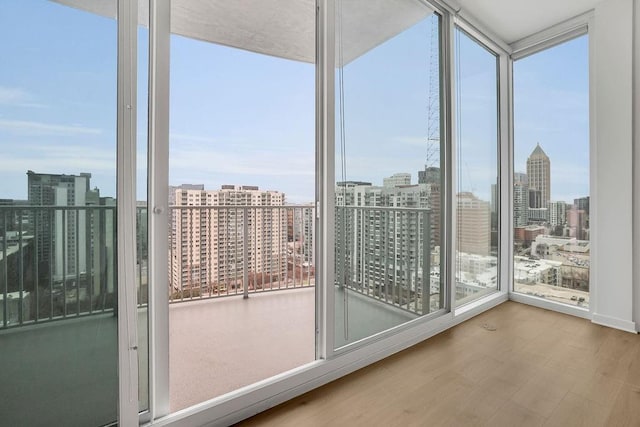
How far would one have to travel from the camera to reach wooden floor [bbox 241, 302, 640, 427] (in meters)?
1.66

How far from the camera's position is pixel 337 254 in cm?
212

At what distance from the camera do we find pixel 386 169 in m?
2.44

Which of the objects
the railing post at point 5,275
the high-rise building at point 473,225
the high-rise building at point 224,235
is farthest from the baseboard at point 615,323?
the railing post at point 5,275

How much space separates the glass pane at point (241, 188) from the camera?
271 centimetres

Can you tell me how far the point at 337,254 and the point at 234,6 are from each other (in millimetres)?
2197

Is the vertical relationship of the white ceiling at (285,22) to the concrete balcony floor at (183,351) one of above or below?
above

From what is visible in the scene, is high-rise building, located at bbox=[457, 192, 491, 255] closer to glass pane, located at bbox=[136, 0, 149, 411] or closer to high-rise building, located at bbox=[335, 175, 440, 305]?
high-rise building, located at bbox=[335, 175, 440, 305]

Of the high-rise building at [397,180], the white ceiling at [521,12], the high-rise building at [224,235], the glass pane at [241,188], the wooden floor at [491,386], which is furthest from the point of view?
the high-rise building at [224,235]

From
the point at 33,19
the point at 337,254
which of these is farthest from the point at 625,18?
the point at 33,19

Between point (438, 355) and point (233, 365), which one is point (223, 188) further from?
point (438, 355)

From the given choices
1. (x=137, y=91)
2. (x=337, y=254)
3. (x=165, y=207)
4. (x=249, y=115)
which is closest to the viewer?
(x=137, y=91)

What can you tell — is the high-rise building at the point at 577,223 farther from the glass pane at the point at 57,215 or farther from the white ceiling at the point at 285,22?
the glass pane at the point at 57,215

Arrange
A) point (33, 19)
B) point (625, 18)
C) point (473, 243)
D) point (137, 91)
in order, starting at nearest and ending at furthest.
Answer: point (33, 19), point (137, 91), point (625, 18), point (473, 243)

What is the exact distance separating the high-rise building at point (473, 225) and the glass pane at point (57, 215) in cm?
290
